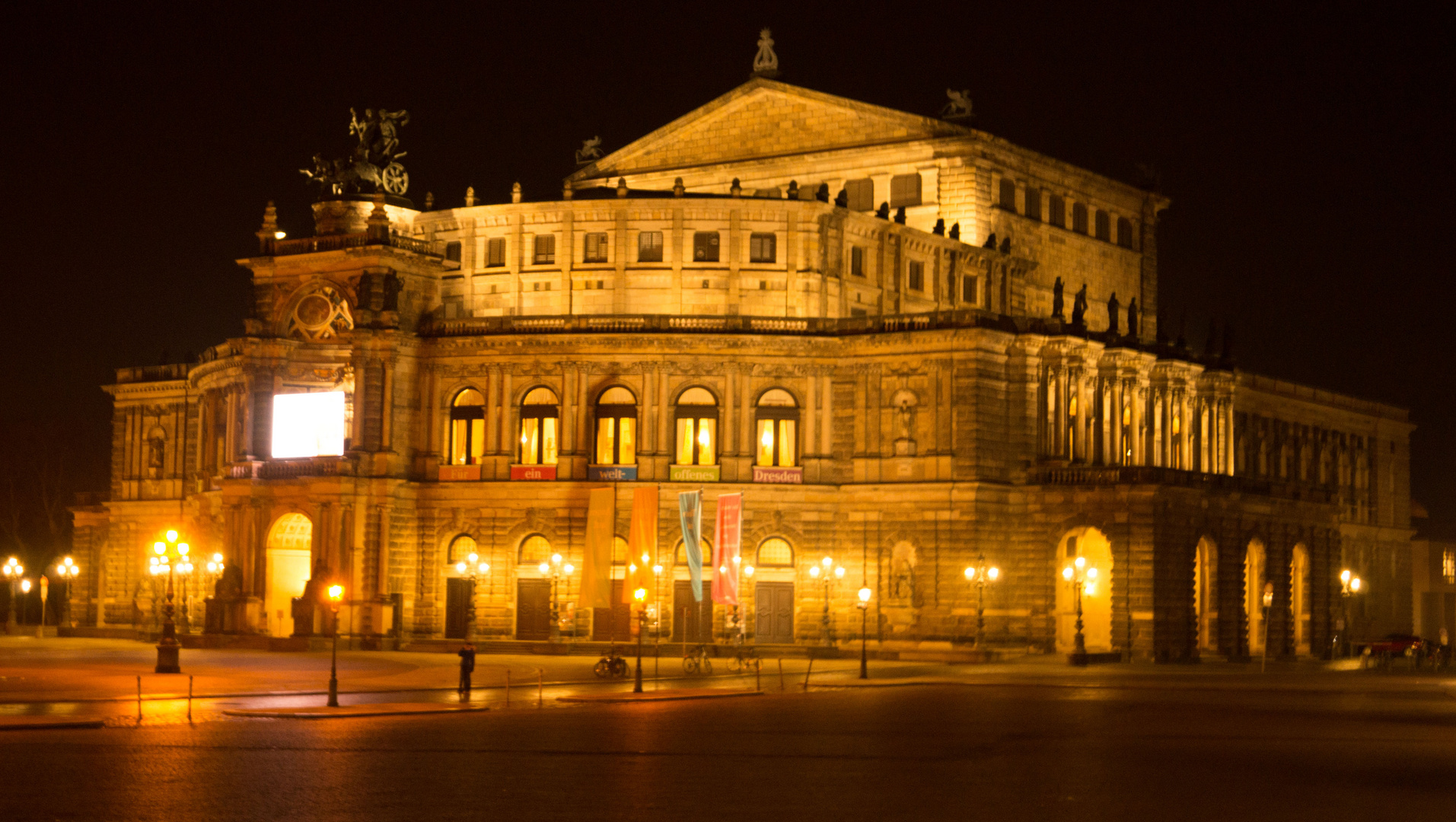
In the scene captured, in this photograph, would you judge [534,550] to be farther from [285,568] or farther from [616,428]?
[285,568]

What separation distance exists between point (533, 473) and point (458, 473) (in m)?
3.80

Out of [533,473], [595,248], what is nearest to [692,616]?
[533,473]

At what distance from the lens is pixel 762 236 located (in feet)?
301

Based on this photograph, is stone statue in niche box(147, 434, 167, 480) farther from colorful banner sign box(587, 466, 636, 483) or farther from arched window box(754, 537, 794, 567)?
arched window box(754, 537, 794, 567)

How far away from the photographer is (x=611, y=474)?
87750mm

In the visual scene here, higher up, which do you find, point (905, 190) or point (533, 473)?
point (905, 190)

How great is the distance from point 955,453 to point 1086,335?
33.8 ft

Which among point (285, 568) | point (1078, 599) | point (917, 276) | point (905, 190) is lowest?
point (1078, 599)

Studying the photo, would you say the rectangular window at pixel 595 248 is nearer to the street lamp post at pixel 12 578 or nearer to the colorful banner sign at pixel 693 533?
the colorful banner sign at pixel 693 533

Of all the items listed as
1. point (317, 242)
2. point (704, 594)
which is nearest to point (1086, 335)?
point (704, 594)

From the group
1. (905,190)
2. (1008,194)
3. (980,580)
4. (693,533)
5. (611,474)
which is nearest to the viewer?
(693,533)

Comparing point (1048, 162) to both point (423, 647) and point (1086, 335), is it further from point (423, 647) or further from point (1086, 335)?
point (423, 647)

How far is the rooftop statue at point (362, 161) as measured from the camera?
9225 centimetres

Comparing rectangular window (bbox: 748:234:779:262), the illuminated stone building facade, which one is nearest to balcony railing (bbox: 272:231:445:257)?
the illuminated stone building facade
